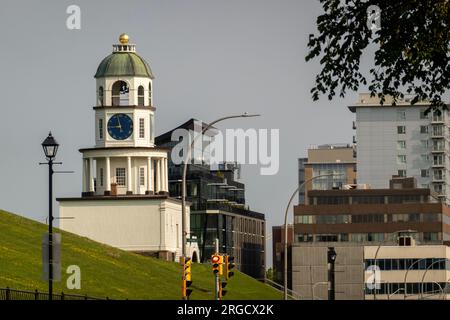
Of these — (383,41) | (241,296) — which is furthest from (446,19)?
(241,296)

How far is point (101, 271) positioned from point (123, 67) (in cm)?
3824

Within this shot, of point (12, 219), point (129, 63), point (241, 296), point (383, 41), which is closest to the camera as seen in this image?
point (383, 41)

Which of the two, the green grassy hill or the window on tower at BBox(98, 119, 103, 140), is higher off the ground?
the window on tower at BBox(98, 119, 103, 140)

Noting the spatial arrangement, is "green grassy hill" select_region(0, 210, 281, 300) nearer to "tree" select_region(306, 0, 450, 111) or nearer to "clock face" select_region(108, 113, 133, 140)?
"clock face" select_region(108, 113, 133, 140)

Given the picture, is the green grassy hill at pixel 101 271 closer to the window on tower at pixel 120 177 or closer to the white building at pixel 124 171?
the white building at pixel 124 171

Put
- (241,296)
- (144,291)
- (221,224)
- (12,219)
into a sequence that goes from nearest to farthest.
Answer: (144,291)
(241,296)
(12,219)
(221,224)

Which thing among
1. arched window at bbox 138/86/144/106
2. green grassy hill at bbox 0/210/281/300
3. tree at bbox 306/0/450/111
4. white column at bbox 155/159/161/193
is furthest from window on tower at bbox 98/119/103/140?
tree at bbox 306/0/450/111

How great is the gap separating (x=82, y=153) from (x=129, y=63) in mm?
9882

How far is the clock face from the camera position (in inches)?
5935

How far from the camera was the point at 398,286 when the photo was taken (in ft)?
643

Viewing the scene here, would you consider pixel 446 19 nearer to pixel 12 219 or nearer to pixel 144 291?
pixel 144 291

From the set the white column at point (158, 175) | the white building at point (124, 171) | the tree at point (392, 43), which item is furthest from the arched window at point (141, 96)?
the tree at point (392, 43)

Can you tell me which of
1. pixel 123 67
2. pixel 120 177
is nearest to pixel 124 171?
pixel 120 177

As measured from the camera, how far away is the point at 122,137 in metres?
151
